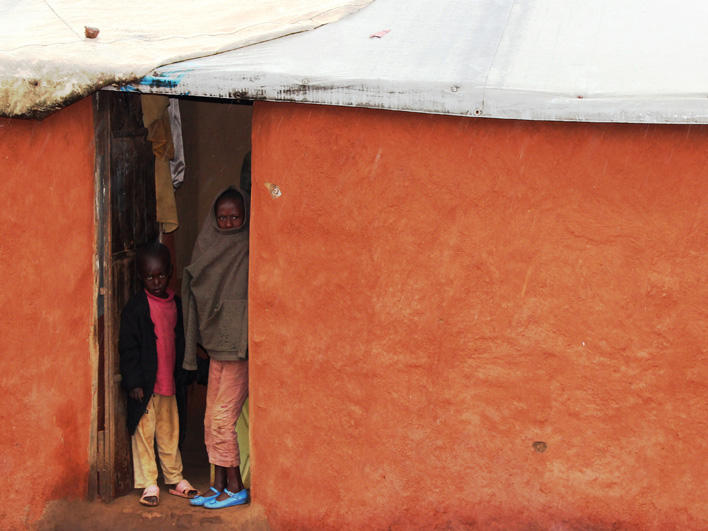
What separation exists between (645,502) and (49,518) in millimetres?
2996

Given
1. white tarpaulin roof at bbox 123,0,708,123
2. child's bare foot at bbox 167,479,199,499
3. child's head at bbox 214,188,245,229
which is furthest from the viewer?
child's bare foot at bbox 167,479,199,499

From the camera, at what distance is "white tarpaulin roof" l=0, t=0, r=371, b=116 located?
450 cm

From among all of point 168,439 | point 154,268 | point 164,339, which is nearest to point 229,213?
point 154,268

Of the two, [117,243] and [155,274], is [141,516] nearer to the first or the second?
[155,274]

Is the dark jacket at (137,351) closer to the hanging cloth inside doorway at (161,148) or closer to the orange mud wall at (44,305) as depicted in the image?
the orange mud wall at (44,305)

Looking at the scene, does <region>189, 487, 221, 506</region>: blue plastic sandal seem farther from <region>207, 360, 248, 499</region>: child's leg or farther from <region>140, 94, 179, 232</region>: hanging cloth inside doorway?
<region>140, 94, 179, 232</region>: hanging cloth inside doorway

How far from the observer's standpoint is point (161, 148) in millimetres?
5531

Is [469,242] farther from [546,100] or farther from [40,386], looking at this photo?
[40,386]

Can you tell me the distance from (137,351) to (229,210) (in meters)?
0.91

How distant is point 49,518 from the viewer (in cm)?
501

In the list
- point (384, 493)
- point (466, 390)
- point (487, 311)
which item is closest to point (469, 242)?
A: point (487, 311)

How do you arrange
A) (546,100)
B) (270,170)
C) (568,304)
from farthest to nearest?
(270,170)
(568,304)
(546,100)

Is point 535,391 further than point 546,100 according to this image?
Yes

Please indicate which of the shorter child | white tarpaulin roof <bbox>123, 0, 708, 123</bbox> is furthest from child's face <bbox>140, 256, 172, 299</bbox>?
white tarpaulin roof <bbox>123, 0, 708, 123</bbox>
